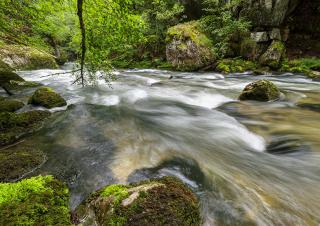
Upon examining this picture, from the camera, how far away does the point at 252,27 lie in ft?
49.2

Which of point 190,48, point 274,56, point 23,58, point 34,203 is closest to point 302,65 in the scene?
point 274,56

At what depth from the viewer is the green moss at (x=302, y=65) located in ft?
41.9

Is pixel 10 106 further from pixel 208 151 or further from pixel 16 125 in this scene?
pixel 208 151

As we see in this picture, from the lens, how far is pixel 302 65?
43.6 ft

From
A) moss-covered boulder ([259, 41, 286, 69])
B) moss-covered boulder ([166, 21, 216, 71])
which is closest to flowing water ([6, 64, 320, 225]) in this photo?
moss-covered boulder ([259, 41, 286, 69])

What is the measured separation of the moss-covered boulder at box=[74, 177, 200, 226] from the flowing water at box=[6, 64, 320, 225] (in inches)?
16.2

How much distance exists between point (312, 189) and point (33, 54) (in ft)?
65.3

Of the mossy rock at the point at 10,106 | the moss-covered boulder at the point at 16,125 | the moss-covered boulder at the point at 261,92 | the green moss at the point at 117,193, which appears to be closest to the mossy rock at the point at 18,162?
the moss-covered boulder at the point at 16,125

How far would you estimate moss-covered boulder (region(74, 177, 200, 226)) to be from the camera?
2.14 metres

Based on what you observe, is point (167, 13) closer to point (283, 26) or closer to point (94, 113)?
point (283, 26)

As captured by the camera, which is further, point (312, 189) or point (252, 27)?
point (252, 27)

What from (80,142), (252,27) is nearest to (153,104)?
(80,142)

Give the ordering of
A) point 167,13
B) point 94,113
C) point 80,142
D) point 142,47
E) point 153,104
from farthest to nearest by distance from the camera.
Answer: point 142,47 → point 167,13 → point 153,104 → point 94,113 → point 80,142

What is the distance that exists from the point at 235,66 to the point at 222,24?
340 centimetres
